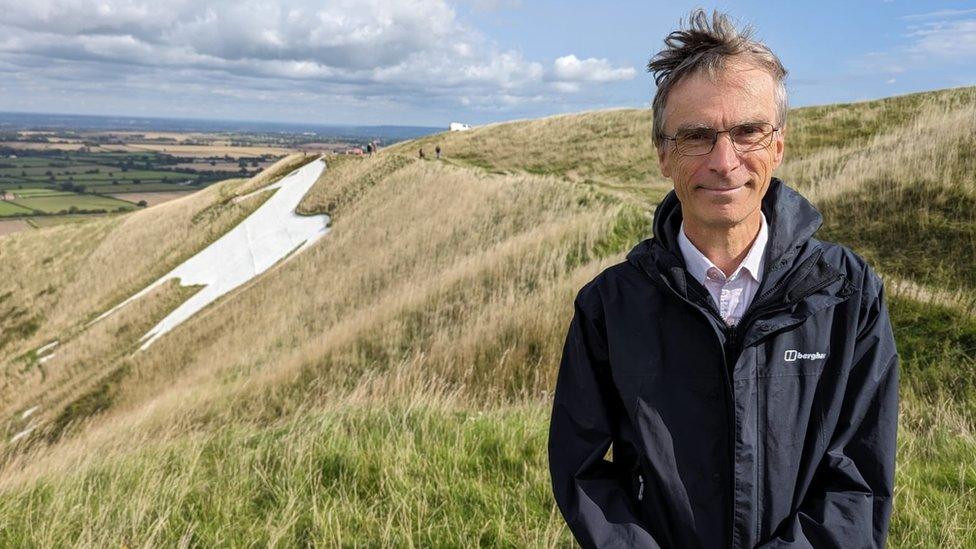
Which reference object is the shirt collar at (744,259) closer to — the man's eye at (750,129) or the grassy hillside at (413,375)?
the man's eye at (750,129)

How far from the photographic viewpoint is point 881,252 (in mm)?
7984

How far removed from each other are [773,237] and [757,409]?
1.76 ft

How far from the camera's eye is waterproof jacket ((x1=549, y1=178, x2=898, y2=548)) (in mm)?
1969

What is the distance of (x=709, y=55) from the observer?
1959 mm

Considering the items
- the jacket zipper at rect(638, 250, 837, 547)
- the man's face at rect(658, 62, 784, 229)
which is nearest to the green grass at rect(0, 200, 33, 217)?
the man's face at rect(658, 62, 784, 229)

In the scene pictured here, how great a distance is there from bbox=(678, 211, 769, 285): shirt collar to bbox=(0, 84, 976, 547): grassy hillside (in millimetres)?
1921

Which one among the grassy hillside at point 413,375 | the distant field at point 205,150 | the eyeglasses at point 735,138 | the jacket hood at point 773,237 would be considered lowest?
the distant field at point 205,150

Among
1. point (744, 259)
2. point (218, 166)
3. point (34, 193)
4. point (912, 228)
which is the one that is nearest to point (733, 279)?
point (744, 259)

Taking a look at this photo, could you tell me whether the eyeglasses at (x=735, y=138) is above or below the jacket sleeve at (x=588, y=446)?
above

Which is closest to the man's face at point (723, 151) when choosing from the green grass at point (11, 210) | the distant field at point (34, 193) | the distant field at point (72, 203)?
the distant field at point (72, 203)

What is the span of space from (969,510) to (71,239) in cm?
4597

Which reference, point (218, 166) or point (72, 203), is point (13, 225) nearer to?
point (72, 203)

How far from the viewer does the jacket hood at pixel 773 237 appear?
2.01m

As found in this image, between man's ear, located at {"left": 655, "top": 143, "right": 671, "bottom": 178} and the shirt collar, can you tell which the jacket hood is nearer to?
the shirt collar
